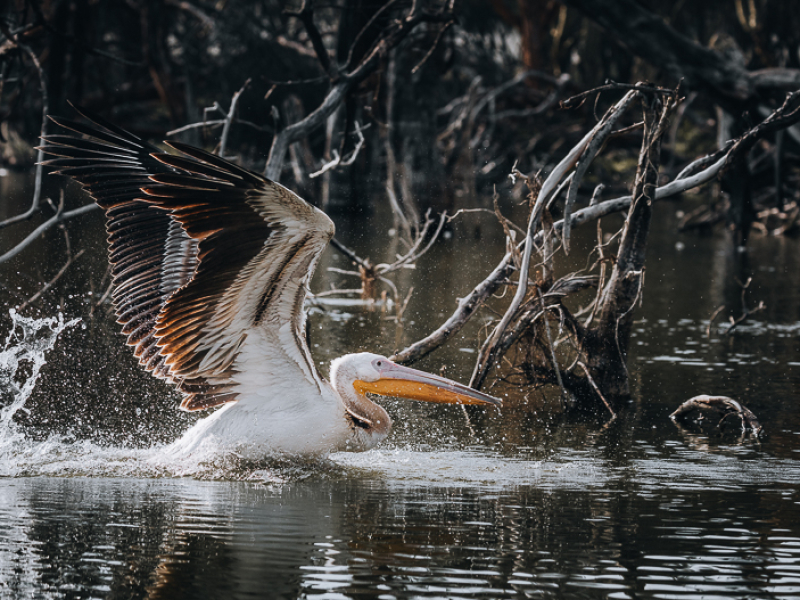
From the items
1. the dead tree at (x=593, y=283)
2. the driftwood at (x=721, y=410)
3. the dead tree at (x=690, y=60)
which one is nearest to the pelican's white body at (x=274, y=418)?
the dead tree at (x=593, y=283)

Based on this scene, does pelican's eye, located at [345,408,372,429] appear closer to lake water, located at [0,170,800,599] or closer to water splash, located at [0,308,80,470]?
lake water, located at [0,170,800,599]

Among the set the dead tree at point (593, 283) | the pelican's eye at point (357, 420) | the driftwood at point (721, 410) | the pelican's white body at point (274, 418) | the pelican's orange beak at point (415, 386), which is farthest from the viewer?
the dead tree at point (593, 283)

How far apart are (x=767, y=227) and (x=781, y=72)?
5692mm

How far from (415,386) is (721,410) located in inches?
84.0

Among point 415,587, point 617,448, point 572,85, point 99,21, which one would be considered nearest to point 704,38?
point 572,85

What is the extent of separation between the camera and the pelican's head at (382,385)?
226 inches

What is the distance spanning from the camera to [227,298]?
5090mm

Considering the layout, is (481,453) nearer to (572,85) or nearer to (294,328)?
(294,328)

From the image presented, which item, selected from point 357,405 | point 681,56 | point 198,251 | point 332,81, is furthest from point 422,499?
point 681,56

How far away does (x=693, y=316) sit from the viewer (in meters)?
10.8

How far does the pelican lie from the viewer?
4.68 meters

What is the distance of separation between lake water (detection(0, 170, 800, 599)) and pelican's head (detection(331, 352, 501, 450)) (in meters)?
0.29

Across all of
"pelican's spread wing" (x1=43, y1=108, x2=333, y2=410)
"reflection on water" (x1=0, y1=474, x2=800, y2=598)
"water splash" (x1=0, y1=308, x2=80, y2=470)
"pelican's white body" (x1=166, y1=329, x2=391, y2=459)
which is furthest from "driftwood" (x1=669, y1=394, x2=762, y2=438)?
"water splash" (x1=0, y1=308, x2=80, y2=470)

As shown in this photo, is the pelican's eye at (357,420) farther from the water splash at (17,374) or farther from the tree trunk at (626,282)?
the tree trunk at (626,282)
